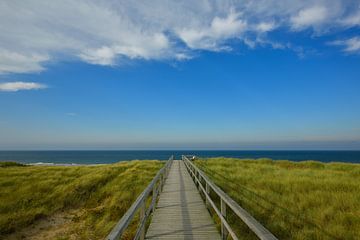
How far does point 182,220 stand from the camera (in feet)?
23.1

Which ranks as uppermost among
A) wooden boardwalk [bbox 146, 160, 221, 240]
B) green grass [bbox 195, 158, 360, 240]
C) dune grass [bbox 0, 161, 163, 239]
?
wooden boardwalk [bbox 146, 160, 221, 240]

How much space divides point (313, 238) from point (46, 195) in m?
14.3

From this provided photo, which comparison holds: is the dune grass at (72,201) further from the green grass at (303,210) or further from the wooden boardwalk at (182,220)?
the green grass at (303,210)

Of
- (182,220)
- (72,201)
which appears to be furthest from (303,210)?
(72,201)

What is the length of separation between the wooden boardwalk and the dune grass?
2.91 meters

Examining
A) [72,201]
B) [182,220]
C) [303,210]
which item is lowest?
[72,201]

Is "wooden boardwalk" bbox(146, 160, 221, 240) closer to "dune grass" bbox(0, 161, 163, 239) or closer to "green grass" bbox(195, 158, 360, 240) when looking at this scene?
"green grass" bbox(195, 158, 360, 240)

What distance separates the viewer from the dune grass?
1065cm

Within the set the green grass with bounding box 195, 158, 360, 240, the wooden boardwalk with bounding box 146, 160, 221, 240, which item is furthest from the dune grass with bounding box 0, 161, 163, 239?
the green grass with bounding box 195, 158, 360, 240

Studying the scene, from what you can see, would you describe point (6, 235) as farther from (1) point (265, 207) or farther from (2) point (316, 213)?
(2) point (316, 213)

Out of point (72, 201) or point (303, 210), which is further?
point (72, 201)

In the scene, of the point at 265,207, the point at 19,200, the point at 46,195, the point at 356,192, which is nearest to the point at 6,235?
the point at 19,200

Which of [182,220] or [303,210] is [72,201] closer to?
[182,220]

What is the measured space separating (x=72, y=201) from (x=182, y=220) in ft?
33.2
